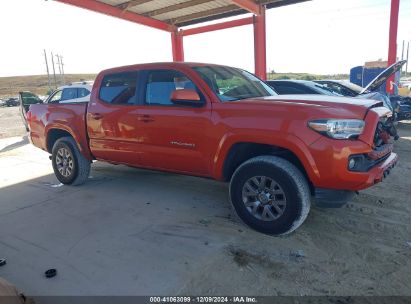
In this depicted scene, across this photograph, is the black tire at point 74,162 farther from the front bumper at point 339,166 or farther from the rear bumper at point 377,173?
the rear bumper at point 377,173

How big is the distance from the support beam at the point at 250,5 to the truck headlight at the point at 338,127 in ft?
30.8

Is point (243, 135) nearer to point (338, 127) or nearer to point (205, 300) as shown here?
point (338, 127)

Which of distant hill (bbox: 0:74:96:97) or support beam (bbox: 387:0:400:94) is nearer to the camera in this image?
support beam (bbox: 387:0:400:94)

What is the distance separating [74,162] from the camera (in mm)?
5602

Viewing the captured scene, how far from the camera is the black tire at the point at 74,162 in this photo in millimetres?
5586

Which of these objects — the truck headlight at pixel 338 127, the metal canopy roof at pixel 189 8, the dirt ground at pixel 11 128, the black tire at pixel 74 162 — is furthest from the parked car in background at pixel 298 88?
the dirt ground at pixel 11 128

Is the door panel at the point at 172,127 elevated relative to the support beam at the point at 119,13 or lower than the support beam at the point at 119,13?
lower

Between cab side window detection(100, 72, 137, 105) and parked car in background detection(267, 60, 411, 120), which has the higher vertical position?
cab side window detection(100, 72, 137, 105)

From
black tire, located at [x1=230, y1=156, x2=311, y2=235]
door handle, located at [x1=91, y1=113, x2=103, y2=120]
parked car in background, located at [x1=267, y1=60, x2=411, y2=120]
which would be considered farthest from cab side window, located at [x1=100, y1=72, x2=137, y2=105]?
parked car in background, located at [x1=267, y1=60, x2=411, y2=120]

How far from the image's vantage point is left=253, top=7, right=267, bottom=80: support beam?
13.0 m

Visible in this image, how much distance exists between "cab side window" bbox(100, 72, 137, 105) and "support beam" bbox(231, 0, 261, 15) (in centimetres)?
772

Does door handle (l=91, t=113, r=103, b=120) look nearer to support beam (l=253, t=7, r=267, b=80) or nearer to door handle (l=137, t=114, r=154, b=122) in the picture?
door handle (l=137, t=114, r=154, b=122)

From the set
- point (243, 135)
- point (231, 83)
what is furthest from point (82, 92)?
point (243, 135)

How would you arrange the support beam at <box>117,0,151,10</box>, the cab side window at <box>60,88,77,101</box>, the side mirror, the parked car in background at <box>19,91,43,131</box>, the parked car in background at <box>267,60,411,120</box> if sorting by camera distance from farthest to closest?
the parked car in background at <box>19,91,43,131</box> → the support beam at <box>117,0,151,10</box> → the cab side window at <box>60,88,77,101</box> → the parked car in background at <box>267,60,411,120</box> → the side mirror
